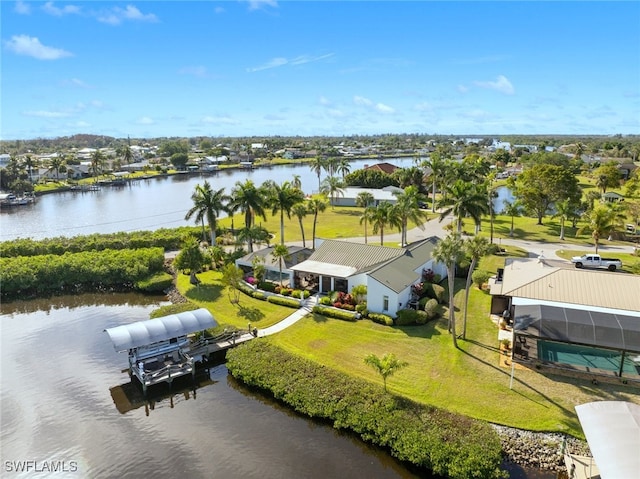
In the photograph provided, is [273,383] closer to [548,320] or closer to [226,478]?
[226,478]

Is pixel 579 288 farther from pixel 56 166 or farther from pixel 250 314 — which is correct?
pixel 56 166

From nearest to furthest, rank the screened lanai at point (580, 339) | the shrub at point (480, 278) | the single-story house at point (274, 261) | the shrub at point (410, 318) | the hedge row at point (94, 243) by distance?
the screened lanai at point (580, 339), the shrub at point (410, 318), the shrub at point (480, 278), the single-story house at point (274, 261), the hedge row at point (94, 243)

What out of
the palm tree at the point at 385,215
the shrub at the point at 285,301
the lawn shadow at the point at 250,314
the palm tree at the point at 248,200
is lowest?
the lawn shadow at the point at 250,314

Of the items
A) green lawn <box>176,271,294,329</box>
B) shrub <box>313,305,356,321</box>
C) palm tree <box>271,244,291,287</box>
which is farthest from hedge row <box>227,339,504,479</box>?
palm tree <box>271,244,291,287</box>

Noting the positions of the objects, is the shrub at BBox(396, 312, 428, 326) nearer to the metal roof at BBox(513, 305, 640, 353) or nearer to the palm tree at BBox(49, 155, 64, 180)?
the metal roof at BBox(513, 305, 640, 353)

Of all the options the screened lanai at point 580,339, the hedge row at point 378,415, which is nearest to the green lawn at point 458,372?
the screened lanai at point 580,339

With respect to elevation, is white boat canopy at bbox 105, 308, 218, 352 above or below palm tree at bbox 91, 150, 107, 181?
below

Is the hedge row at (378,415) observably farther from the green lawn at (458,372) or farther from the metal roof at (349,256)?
the metal roof at (349,256)

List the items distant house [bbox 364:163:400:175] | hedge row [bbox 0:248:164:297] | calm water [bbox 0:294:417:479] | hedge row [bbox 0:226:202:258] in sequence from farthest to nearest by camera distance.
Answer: distant house [bbox 364:163:400:175] < hedge row [bbox 0:226:202:258] < hedge row [bbox 0:248:164:297] < calm water [bbox 0:294:417:479]
